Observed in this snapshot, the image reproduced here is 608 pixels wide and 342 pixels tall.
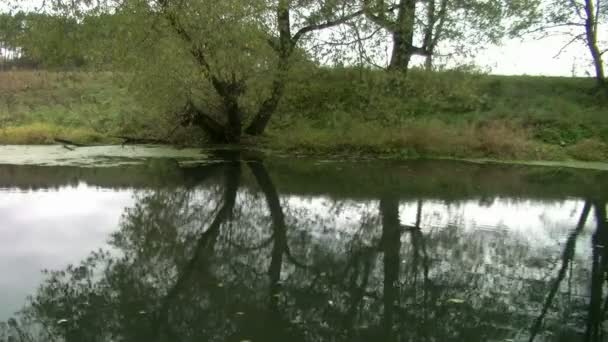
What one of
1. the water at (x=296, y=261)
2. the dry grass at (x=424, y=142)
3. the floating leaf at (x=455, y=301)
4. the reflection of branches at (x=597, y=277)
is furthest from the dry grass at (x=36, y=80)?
the floating leaf at (x=455, y=301)

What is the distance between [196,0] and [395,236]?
365 inches

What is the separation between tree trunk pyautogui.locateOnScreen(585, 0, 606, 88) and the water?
1340cm

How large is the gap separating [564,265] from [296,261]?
338cm

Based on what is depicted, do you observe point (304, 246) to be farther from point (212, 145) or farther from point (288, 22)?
point (212, 145)

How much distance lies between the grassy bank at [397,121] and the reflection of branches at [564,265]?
797cm

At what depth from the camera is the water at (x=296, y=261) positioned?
505 centimetres

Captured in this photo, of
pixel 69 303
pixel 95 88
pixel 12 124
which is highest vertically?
pixel 95 88

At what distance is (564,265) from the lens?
7.00 meters

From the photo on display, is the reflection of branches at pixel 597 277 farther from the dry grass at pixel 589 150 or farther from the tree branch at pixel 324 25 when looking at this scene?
the tree branch at pixel 324 25

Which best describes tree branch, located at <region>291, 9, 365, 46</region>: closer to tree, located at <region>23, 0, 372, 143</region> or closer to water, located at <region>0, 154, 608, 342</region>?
tree, located at <region>23, 0, 372, 143</region>

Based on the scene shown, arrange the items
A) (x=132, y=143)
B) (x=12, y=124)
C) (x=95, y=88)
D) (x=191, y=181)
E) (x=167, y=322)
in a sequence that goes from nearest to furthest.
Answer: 1. (x=167, y=322)
2. (x=191, y=181)
3. (x=132, y=143)
4. (x=12, y=124)
5. (x=95, y=88)

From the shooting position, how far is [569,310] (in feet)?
18.2

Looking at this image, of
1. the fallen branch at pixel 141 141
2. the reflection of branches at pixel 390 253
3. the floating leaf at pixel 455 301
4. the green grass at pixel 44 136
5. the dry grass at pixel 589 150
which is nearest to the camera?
the reflection of branches at pixel 390 253

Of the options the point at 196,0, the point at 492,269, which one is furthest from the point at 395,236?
the point at 196,0
